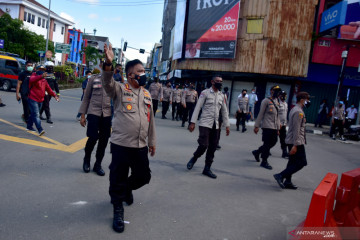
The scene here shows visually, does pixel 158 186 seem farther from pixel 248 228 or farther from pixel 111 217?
pixel 248 228

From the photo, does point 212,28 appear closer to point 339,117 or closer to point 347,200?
point 339,117

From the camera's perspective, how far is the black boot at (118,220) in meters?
3.51

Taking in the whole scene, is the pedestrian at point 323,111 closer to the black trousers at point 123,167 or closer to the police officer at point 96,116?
the police officer at point 96,116

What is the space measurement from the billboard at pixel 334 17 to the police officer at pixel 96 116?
16.4 m

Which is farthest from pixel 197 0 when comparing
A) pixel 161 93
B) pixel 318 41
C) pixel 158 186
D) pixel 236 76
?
pixel 158 186

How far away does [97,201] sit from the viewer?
4305 millimetres

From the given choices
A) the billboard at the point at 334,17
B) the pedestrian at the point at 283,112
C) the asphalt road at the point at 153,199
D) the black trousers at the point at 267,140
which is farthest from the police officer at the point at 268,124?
the billboard at the point at 334,17

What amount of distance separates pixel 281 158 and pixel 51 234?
6901 mm

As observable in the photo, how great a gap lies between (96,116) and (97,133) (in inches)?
11.1

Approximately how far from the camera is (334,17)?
60.7 feet

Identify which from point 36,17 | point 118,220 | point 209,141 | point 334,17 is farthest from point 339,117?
point 36,17

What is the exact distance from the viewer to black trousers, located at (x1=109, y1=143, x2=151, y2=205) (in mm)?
3727

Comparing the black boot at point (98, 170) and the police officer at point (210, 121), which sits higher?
the police officer at point (210, 121)

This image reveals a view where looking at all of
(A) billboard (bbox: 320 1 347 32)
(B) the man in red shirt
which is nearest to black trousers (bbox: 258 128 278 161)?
(B) the man in red shirt
